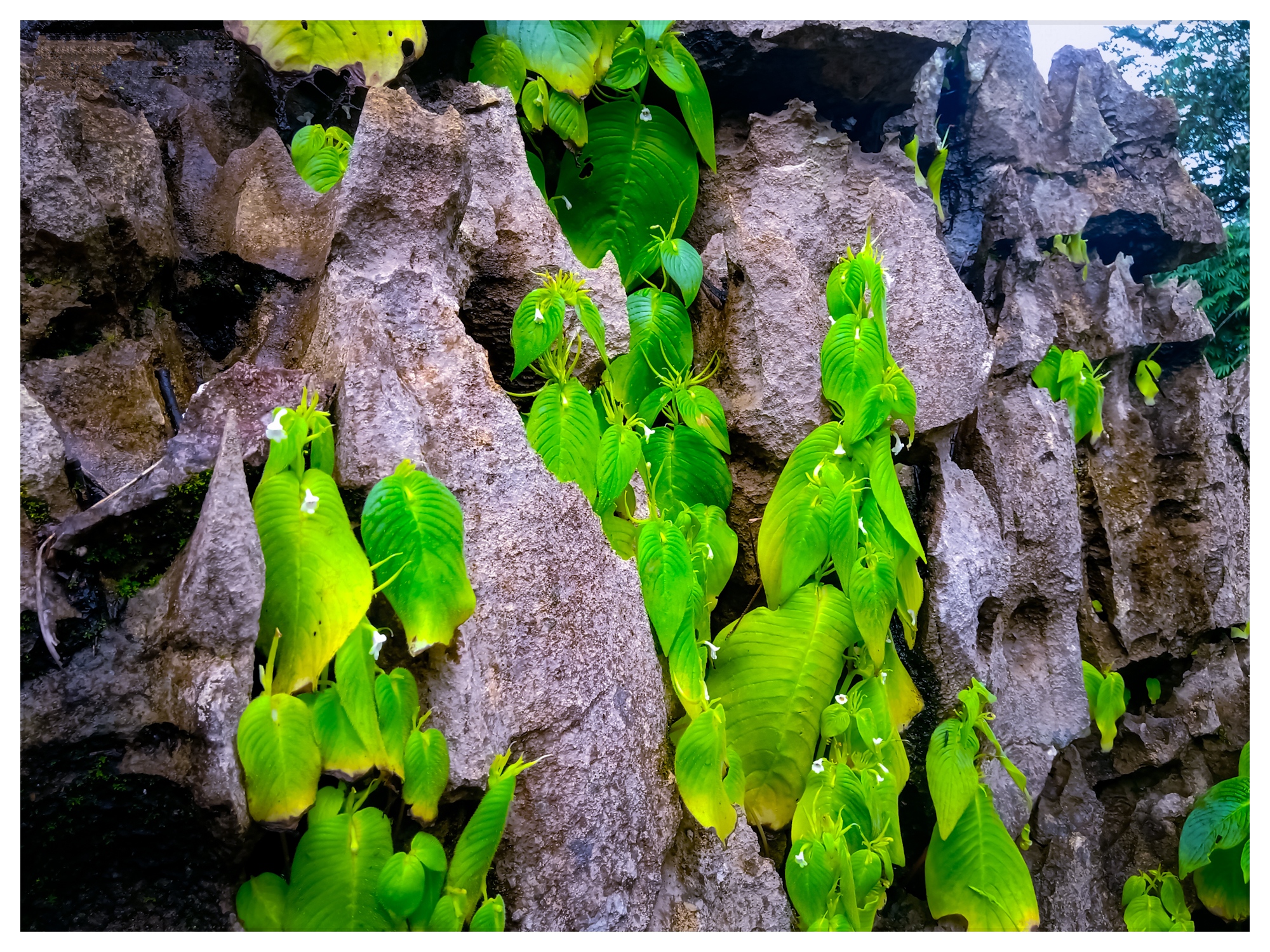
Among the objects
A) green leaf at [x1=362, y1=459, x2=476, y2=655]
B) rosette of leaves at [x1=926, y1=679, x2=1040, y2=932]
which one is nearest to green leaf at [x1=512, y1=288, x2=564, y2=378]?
green leaf at [x1=362, y1=459, x2=476, y2=655]

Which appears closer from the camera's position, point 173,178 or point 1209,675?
point 173,178

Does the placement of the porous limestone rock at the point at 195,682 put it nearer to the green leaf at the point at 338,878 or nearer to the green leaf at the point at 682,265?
the green leaf at the point at 338,878

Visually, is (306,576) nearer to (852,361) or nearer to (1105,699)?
(852,361)

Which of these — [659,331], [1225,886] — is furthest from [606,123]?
[1225,886]

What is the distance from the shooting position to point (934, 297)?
7.27 ft

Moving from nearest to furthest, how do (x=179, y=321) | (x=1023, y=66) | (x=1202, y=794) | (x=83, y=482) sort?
(x=83, y=482), (x=179, y=321), (x=1202, y=794), (x=1023, y=66)

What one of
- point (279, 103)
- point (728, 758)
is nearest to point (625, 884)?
point (728, 758)

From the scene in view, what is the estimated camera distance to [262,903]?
120 centimetres

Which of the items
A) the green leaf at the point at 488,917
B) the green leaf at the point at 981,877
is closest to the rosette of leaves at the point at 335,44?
the green leaf at the point at 488,917

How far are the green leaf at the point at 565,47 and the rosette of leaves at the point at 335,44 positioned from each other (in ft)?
0.82

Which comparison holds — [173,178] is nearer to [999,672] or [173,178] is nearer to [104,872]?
[104,872]

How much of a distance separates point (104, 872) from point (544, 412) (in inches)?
38.7

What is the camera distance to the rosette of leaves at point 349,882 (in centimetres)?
119

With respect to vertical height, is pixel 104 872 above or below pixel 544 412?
below
